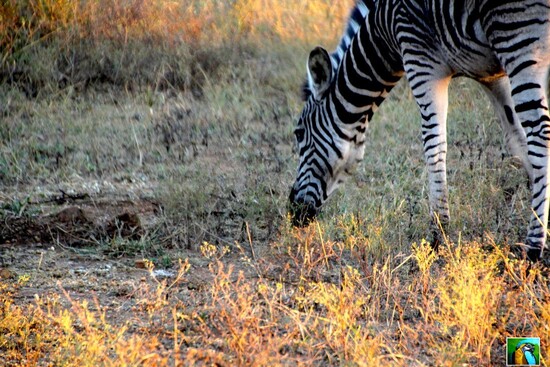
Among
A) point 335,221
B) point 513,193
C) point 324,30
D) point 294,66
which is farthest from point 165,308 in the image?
point 324,30

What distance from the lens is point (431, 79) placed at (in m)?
5.59

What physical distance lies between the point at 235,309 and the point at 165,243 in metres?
1.97

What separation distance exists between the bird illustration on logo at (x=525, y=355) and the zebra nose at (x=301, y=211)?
2.28 meters

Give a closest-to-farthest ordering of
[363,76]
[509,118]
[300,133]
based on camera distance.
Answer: [509,118] < [363,76] < [300,133]

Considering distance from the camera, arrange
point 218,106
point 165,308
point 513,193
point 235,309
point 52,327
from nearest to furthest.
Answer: point 235,309
point 52,327
point 165,308
point 513,193
point 218,106

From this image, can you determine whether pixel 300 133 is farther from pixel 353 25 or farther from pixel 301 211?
pixel 353 25

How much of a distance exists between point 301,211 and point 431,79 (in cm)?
136

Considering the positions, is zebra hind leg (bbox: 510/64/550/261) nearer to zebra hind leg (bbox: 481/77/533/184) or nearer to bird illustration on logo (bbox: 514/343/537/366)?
zebra hind leg (bbox: 481/77/533/184)

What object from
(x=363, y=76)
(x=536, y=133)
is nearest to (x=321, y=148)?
(x=363, y=76)

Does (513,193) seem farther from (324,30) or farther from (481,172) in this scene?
(324,30)

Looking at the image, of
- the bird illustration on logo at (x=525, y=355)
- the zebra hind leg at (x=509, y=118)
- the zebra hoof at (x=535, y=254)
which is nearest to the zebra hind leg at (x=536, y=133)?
the zebra hoof at (x=535, y=254)

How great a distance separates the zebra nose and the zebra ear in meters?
0.80

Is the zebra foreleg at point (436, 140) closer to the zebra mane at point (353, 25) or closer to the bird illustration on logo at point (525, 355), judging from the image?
the zebra mane at point (353, 25)

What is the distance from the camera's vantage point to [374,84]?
6176mm
